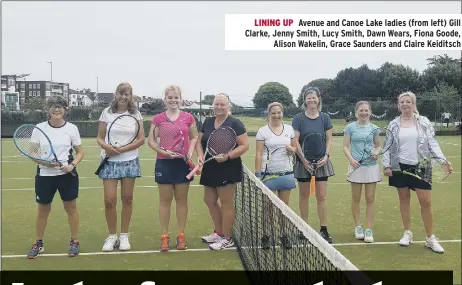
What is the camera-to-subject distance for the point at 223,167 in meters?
4.37

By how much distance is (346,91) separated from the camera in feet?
184

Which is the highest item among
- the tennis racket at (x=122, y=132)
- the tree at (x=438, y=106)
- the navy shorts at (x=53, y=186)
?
the tree at (x=438, y=106)

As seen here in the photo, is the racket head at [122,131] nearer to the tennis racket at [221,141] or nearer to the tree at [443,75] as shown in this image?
the tennis racket at [221,141]

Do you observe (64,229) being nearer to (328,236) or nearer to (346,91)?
(328,236)

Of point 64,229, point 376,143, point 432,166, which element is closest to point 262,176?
point 376,143

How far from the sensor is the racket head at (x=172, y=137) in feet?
14.2

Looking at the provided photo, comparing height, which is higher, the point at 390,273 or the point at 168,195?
the point at 168,195

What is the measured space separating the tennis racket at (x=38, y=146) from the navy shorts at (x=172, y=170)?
29.6 inches

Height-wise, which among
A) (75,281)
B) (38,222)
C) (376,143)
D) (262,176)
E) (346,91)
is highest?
(346,91)

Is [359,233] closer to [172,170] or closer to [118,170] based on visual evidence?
[172,170]

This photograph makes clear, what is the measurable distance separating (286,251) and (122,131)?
73.0 inches

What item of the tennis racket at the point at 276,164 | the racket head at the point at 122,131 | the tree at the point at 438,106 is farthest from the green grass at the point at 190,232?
the tree at the point at 438,106

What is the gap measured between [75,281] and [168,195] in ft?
3.60

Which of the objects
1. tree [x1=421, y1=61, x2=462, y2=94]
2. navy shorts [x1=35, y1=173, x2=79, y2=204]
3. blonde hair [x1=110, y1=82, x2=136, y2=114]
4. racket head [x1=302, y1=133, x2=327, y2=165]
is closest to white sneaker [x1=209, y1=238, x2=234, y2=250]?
racket head [x1=302, y1=133, x2=327, y2=165]
